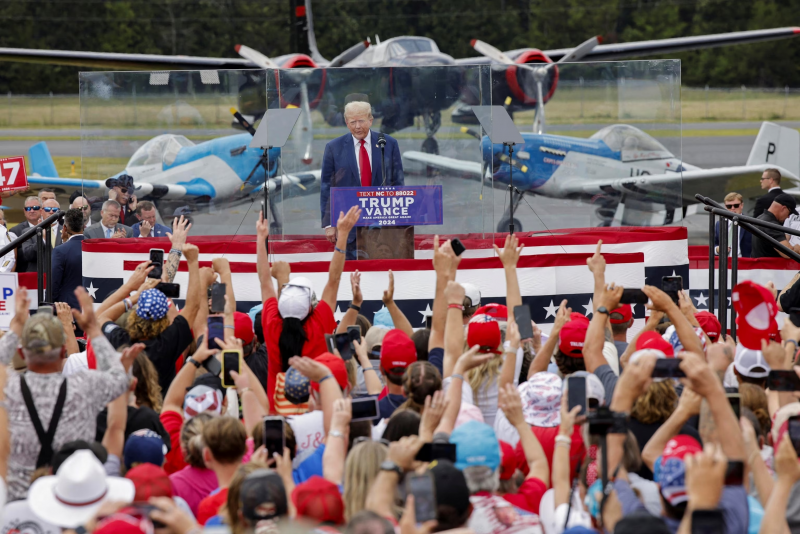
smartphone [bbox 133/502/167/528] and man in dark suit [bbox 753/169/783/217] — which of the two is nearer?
smartphone [bbox 133/502/167/528]

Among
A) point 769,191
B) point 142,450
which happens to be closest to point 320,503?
point 142,450

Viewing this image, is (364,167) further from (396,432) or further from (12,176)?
(12,176)

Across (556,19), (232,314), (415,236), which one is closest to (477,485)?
(232,314)

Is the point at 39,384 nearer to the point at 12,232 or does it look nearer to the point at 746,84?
the point at 12,232

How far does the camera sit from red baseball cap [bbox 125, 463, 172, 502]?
3385 millimetres

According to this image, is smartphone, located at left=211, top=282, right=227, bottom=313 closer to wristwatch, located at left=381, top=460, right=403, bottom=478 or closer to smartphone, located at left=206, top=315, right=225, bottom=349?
smartphone, located at left=206, top=315, right=225, bottom=349

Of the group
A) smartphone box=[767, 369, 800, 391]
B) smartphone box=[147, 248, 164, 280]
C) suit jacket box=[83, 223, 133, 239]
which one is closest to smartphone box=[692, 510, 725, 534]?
smartphone box=[767, 369, 800, 391]

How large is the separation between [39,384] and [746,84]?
46306mm

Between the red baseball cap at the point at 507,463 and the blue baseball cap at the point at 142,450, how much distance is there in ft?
4.34

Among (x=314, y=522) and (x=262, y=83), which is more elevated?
(x=262, y=83)

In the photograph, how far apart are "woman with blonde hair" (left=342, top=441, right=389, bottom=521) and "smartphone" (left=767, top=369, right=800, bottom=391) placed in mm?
1589

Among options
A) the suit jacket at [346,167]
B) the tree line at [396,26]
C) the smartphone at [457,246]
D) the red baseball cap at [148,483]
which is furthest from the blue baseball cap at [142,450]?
the tree line at [396,26]

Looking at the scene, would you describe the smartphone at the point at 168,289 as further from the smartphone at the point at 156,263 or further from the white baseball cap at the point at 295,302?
the white baseball cap at the point at 295,302

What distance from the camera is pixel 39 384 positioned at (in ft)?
12.8
